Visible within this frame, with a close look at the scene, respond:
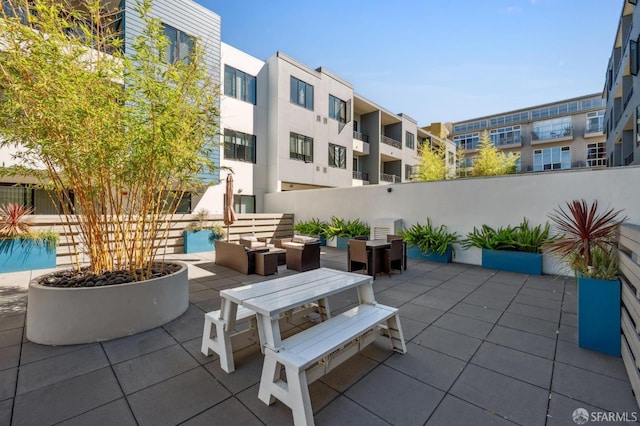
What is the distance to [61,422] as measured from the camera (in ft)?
5.53

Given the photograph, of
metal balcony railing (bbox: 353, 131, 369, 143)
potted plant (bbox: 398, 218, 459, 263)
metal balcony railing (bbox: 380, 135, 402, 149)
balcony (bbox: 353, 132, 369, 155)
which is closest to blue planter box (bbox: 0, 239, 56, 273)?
potted plant (bbox: 398, 218, 459, 263)

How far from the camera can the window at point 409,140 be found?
844 inches

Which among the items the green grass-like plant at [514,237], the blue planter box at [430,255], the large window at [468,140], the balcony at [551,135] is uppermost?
the large window at [468,140]

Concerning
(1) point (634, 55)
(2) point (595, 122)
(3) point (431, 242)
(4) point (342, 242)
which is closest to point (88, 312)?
(3) point (431, 242)

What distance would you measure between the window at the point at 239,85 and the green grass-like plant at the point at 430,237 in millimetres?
9182

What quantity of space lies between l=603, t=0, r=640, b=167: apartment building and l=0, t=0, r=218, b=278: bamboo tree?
517 inches

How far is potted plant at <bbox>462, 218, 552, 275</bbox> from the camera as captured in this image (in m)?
5.78

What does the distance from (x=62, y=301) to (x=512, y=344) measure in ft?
14.9

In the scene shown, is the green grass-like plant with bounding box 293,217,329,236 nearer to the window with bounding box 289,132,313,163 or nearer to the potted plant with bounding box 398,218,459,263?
the potted plant with bounding box 398,218,459,263

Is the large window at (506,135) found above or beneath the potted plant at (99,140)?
above

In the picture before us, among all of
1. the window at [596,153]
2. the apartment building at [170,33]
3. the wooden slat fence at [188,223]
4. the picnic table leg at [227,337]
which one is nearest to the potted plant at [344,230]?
the wooden slat fence at [188,223]

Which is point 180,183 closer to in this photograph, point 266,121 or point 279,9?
point 279,9

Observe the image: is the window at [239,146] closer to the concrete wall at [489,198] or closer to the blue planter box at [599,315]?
the concrete wall at [489,198]

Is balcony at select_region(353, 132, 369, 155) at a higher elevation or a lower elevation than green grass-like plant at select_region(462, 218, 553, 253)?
higher
